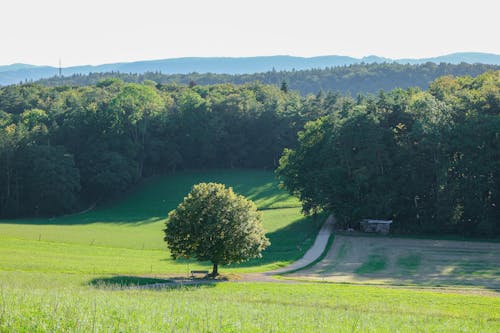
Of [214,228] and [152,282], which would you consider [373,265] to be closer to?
[214,228]

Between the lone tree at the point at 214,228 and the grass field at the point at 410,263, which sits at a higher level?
the lone tree at the point at 214,228

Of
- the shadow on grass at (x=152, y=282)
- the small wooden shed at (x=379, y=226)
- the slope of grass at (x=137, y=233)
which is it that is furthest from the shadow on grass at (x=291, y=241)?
the shadow on grass at (x=152, y=282)

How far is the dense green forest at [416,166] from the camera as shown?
216 feet

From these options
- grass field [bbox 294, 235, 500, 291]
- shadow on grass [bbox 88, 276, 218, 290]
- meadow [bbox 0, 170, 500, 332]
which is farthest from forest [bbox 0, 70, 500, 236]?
shadow on grass [bbox 88, 276, 218, 290]

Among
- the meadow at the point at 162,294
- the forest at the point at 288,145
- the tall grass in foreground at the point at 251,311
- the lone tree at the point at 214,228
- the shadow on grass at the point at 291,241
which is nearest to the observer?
the tall grass in foreground at the point at 251,311

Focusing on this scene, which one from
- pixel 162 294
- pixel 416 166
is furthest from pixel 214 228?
pixel 416 166

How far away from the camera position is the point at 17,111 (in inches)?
4867

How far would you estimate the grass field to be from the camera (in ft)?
153

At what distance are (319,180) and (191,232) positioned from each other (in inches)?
1193

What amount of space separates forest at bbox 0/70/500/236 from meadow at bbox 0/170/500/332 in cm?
753

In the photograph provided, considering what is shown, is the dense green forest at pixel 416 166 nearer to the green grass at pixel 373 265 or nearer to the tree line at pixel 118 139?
the green grass at pixel 373 265

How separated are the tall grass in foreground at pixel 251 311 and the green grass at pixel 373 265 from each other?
11.4m

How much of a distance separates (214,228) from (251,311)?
19400 millimetres

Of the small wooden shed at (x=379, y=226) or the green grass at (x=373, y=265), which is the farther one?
the small wooden shed at (x=379, y=226)
